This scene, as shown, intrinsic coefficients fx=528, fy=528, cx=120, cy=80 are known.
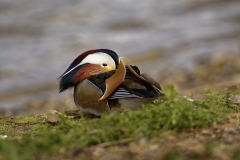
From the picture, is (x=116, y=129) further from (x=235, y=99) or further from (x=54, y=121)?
(x=235, y=99)

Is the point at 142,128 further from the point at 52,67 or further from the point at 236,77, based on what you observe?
the point at 52,67

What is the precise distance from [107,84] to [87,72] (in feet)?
1.08

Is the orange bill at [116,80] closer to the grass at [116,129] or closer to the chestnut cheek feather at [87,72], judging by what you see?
the chestnut cheek feather at [87,72]

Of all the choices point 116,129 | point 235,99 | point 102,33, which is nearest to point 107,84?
point 116,129

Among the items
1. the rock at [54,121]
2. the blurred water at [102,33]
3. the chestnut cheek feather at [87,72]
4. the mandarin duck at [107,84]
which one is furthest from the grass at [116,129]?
the blurred water at [102,33]

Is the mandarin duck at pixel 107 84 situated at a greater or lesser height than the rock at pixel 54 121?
greater

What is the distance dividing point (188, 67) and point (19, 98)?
4018 millimetres

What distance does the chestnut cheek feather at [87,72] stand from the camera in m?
5.06

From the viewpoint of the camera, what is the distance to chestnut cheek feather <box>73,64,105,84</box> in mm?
5059

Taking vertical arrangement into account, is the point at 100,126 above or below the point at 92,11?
below

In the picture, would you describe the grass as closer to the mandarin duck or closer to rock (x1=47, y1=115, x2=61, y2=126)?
the mandarin duck

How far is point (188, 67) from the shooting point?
41.1 ft

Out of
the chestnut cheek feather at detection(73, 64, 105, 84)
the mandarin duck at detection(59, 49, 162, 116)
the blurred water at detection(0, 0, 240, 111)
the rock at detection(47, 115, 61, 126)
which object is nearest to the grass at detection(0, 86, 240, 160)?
the mandarin duck at detection(59, 49, 162, 116)

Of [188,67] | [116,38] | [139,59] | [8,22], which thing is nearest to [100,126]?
[188,67]
